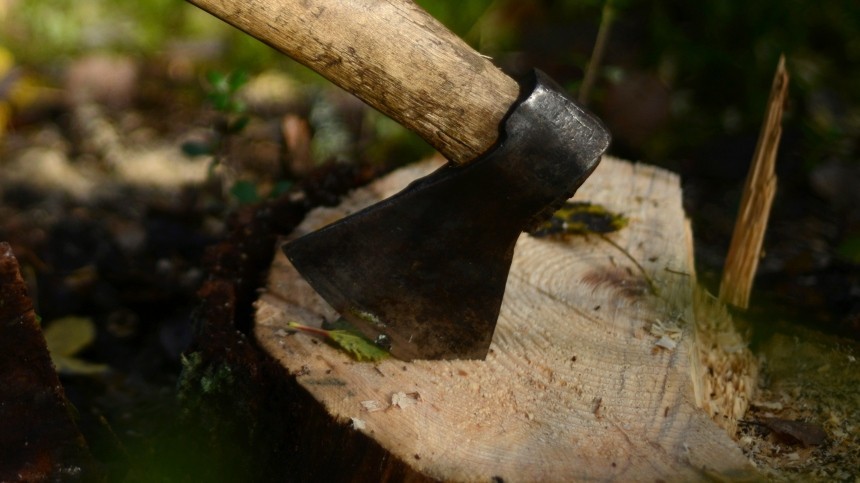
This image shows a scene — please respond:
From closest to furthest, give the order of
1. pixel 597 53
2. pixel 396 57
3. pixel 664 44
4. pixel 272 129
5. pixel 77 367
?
pixel 396 57
pixel 77 367
pixel 597 53
pixel 272 129
pixel 664 44

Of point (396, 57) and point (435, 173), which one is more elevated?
point (396, 57)

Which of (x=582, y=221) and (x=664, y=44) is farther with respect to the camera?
(x=664, y=44)

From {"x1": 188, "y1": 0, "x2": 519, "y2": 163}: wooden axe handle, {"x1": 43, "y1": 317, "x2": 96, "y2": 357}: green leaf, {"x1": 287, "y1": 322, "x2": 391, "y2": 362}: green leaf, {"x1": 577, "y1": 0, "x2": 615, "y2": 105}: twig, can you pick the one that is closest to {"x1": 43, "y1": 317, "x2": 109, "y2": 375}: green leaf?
{"x1": 43, "y1": 317, "x2": 96, "y2": 357}: green leaf

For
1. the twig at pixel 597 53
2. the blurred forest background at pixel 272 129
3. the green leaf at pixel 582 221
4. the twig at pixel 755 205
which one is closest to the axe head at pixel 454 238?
the green leaf at pixel 582 221

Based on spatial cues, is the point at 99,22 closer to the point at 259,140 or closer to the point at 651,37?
the point at 259,140

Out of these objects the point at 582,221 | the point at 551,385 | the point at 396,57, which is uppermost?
the point at 396,57

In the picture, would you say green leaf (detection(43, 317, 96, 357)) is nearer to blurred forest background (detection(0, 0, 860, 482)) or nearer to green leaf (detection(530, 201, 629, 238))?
blurred forest background (detection(0, 0, 860, 482))

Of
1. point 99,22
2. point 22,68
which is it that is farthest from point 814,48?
point 22,68

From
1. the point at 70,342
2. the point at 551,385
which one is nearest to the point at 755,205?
the point at 551,385

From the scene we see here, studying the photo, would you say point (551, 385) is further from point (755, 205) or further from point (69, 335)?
point (69, 335)
